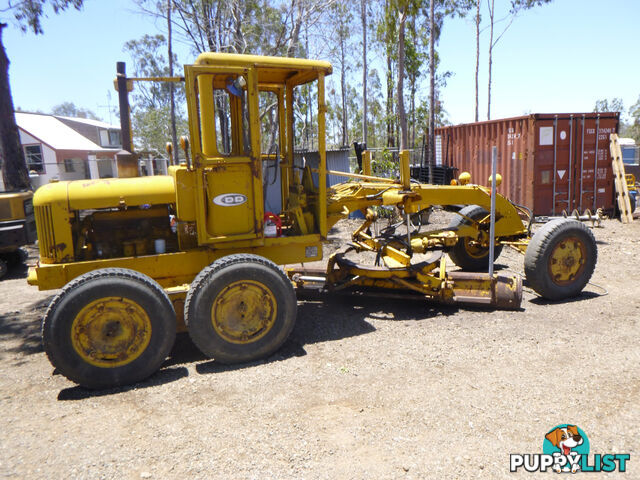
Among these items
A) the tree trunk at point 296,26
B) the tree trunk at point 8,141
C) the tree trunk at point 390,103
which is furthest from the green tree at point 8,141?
the tree trunk at point 390,103

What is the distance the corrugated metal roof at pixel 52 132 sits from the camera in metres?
34.6

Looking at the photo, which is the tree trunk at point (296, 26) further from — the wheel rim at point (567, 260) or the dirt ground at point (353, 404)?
the dirt ground at point (353, 404)

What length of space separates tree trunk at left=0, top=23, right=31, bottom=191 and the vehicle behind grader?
8.91m

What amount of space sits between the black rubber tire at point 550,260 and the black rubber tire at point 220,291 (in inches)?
125

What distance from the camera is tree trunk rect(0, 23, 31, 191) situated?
12102mm

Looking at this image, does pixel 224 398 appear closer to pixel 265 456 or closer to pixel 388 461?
pixel 265 456

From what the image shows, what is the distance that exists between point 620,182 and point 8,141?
15657 millimetres

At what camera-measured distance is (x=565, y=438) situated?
3.33 meters

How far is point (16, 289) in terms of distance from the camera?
27.0ft

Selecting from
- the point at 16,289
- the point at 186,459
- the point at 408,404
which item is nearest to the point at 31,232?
the point at 16,289

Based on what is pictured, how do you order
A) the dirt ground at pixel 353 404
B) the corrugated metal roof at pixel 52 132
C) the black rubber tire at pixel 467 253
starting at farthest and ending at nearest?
the corrugated metal roof at pixel 52 132 → the black rubber tire at pixel 467 253 → the dirt ground at pixel 353 404

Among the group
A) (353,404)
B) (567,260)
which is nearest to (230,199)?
(353,404)

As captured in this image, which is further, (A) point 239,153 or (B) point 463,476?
(A) point 239,153

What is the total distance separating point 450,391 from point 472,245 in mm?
3813
